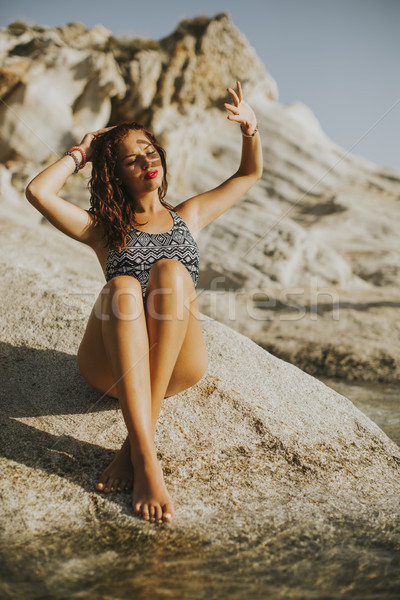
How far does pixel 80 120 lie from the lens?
10.3 m

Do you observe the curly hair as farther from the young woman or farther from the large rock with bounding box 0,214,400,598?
the large rock with bounding box 0,214,400,598

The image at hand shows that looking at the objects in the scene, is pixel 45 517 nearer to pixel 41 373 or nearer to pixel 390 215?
pixel 41 373

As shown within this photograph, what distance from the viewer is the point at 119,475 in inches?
77.1

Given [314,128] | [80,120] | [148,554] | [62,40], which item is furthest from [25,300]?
[314,128]

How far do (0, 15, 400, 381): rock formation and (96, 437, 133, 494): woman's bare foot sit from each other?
3.24 metres

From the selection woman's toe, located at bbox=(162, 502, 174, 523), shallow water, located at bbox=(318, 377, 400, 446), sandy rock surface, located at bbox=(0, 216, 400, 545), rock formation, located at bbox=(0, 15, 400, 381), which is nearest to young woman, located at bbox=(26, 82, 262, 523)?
woman's toe, located at bbox=(162, 502, 174, 523)

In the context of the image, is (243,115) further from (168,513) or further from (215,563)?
(215,563)

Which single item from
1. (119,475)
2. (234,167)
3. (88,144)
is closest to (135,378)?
(119,475)

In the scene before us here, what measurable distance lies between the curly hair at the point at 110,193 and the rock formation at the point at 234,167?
3.11 metres

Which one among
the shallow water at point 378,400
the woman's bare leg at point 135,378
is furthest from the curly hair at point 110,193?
the shallow water at point 378,400

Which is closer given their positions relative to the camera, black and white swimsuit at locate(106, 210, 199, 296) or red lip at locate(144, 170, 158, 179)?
black and white swimsuit at locate(106, 210, 199, 296)

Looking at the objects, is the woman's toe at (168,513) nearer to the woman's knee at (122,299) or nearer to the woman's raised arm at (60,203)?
the woman's knee at (122,299)

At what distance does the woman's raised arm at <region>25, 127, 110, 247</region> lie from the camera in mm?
2164

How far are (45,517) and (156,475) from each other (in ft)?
1.30
